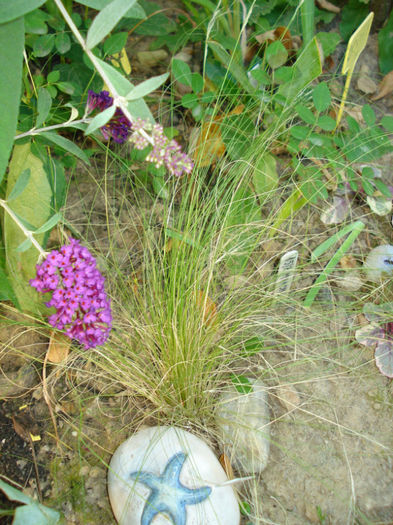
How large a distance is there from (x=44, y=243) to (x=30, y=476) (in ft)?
1.59

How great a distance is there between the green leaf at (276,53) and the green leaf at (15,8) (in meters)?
0.56

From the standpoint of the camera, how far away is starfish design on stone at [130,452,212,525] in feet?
3.03

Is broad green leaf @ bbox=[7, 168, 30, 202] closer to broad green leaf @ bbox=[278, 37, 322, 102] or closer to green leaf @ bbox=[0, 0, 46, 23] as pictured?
green leaf @ bbox=[0, 0, 46, 23]

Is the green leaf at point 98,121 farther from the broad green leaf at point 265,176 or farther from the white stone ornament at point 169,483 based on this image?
the white stone ornament at point 169,483

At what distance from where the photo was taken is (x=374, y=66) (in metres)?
1.62

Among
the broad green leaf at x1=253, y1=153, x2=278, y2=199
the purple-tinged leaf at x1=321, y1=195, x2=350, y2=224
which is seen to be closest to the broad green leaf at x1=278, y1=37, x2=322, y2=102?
the broad green leaf at x1=253, y1=153, x2=278, y2=199

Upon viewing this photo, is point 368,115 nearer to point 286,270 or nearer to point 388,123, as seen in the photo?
point 388,123

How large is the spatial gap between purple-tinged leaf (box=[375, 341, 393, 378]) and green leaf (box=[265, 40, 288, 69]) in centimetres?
72

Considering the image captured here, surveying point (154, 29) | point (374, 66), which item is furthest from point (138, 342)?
point (374, 66)

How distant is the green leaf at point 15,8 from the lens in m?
0.85

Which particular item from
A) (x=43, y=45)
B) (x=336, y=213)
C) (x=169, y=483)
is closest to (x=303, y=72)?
(x=336, y=213)

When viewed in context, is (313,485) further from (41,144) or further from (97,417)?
(41,144)

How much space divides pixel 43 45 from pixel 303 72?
2.01 ft

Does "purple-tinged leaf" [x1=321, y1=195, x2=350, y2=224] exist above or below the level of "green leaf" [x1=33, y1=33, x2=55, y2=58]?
below
